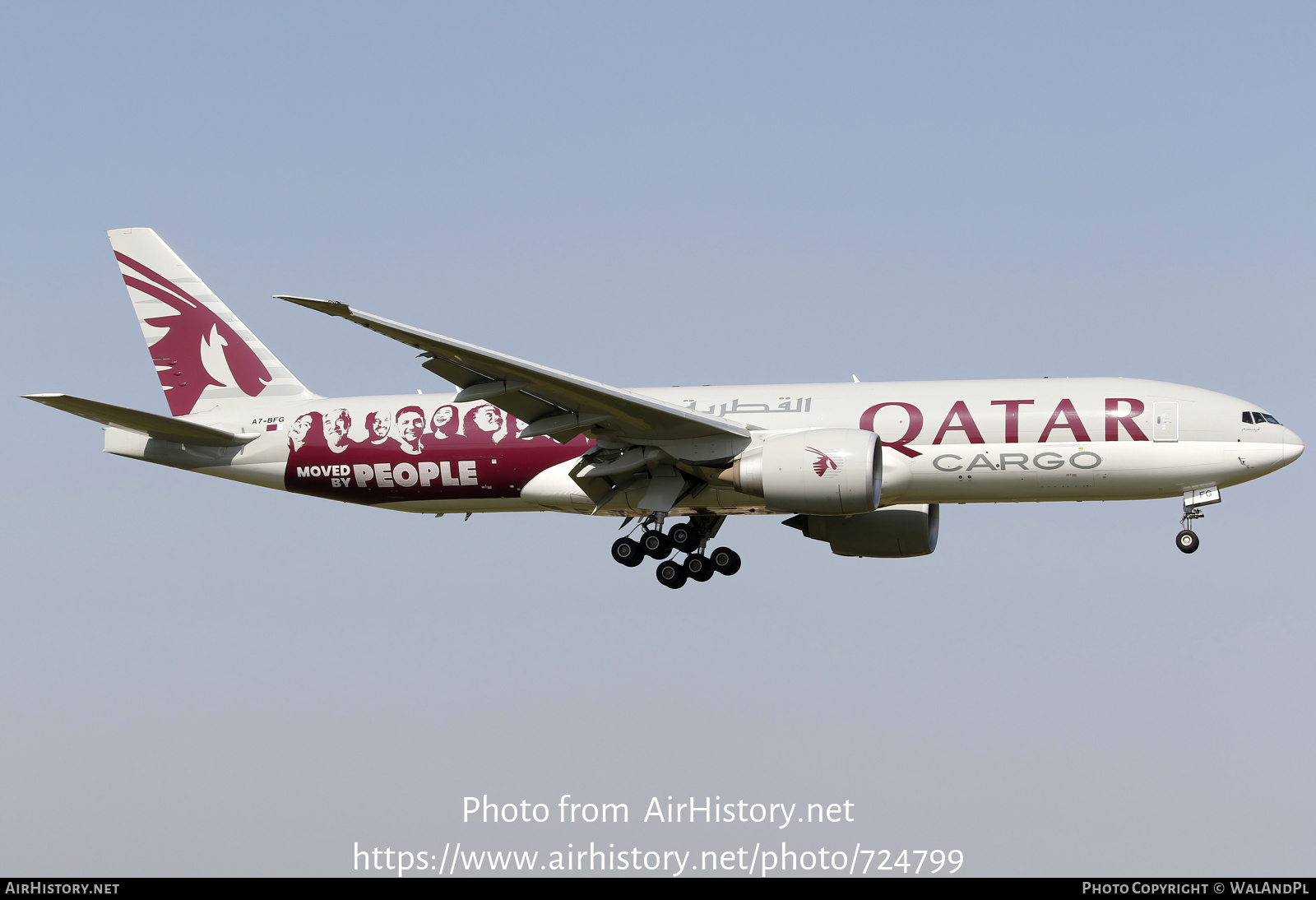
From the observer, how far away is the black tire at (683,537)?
29688 millimetres

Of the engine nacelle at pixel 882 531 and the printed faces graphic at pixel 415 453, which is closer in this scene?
the printed faces graphic at pixel 415 453

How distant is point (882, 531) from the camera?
32438 millimetres

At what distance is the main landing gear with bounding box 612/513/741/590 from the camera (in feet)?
97.0

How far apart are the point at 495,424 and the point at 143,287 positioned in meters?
10.1

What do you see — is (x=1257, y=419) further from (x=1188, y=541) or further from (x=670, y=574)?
(x=670, y=574)

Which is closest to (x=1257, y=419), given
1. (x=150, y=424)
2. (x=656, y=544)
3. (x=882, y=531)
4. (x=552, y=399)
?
(x=882, y=531)

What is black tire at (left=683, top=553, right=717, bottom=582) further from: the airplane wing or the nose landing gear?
the nose landing gear

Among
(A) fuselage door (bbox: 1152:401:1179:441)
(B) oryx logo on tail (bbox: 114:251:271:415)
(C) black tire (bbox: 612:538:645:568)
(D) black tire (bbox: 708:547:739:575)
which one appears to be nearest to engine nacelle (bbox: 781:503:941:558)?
(D) black tire (bbox: 708:547:739:575)

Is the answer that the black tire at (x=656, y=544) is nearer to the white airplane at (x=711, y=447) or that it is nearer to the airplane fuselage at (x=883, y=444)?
the white airplane at (x=711, y=447)

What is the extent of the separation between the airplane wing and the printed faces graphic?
221 cm

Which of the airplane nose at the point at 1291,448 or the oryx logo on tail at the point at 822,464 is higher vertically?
the airplane nose at the point at 1291,448

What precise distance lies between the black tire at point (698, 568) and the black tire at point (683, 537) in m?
0.29

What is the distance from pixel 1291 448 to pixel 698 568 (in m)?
11.6

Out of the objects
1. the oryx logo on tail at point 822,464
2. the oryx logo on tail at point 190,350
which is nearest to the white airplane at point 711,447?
the oryx logo on tail at point 822,464
